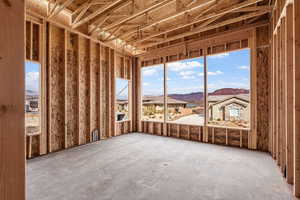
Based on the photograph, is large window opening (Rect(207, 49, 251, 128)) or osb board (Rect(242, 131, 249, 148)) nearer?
osb board (Rect(242, 131, 249, 148))

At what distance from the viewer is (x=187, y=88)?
7.91 meters

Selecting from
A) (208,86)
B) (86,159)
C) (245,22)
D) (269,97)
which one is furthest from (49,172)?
(245,22)

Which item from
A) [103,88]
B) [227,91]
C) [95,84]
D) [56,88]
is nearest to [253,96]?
[227,91]

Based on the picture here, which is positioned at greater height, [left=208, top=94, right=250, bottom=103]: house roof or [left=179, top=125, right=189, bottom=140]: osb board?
[left=208, top=94, right=250, bottom=103]: house roof

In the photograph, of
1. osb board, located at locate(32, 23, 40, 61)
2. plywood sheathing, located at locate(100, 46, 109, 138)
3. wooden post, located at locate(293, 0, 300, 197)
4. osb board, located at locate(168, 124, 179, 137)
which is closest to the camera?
wooden post, located at locate(293, 0, 300, 197)

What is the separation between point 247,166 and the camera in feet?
11.6

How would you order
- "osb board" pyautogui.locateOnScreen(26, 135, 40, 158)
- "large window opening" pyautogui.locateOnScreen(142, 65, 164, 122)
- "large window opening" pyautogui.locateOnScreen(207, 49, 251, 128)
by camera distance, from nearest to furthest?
"osb board" pyautogui.locateOnScreen(26, 135, 40, 158)
"large window opening" pyautogui.locateOnScreen(207, 49, 251, 128)
"large window opening" pyautogui.locateOnScreen(142, 65, 164, 122)

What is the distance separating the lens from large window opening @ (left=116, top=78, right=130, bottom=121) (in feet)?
23.2

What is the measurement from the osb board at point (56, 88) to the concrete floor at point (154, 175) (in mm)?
620

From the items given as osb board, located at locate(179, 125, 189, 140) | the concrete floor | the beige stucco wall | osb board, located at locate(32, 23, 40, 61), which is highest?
osb board, located at locate(32, 23, 40, 61)

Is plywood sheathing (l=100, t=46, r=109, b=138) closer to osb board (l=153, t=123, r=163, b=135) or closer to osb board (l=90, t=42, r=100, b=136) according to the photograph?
osb board (l=90, t=42, r=100, b=136)

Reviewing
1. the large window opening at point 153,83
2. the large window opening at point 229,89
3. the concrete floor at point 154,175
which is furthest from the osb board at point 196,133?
the large window opening at point 153,83

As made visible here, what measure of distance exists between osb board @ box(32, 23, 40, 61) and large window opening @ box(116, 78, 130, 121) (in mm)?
3163

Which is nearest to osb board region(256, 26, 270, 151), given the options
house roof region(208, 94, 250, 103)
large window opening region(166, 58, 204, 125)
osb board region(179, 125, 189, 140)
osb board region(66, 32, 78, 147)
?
house roof region(208, 94, 250, 103)
